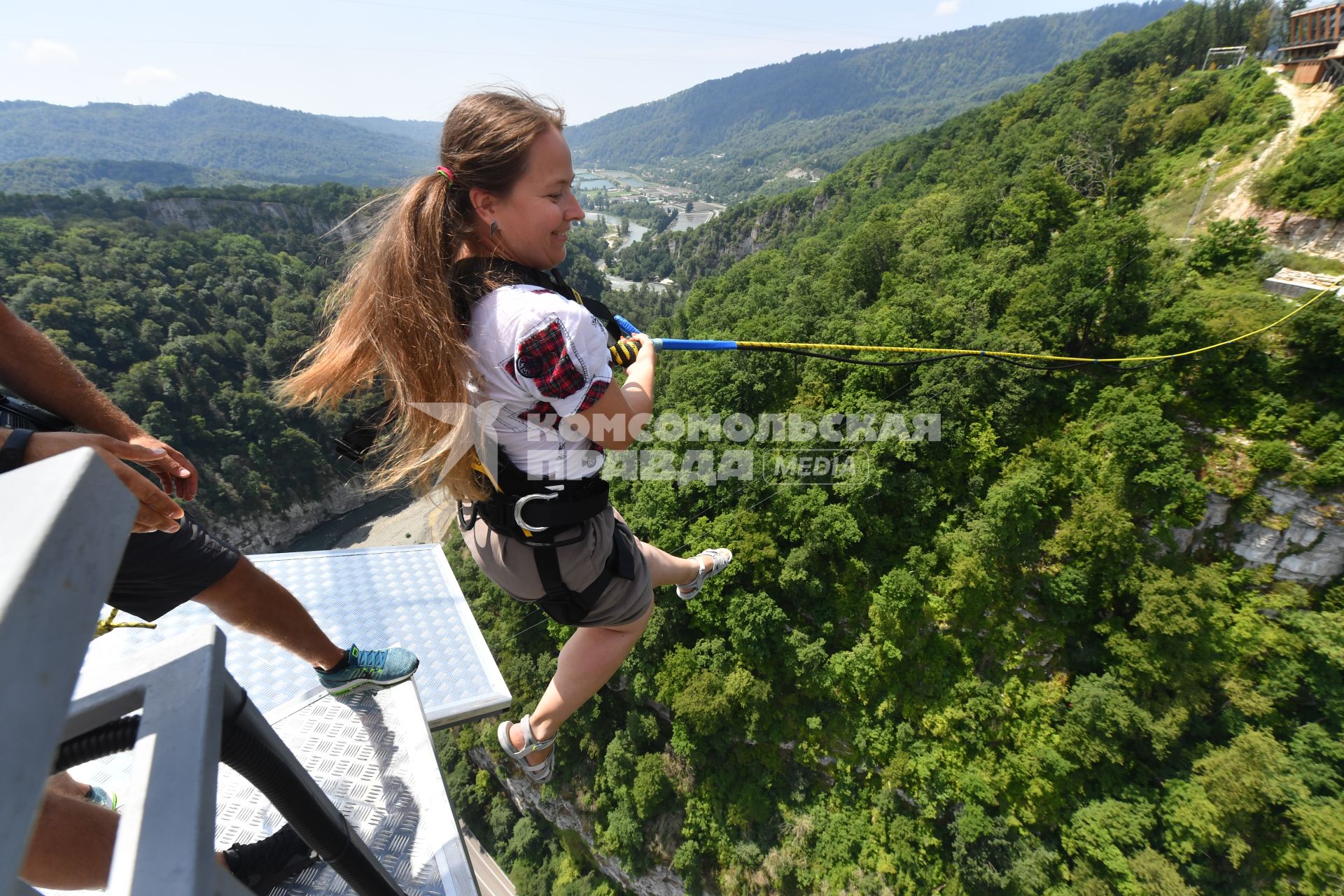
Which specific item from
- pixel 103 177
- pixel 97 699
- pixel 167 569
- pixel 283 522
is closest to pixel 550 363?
pixel 97 699

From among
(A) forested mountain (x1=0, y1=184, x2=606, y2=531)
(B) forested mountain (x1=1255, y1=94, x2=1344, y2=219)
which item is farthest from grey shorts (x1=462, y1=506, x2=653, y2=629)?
(A) forested mountain (x1=0, y1=184, x2=606, y2=531)

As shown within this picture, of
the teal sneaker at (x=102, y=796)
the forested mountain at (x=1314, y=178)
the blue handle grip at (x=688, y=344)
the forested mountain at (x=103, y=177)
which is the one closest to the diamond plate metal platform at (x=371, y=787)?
the teal sneaker at (x=102, y=796)

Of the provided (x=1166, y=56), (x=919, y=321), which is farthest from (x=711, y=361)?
(x=1166, y=56)

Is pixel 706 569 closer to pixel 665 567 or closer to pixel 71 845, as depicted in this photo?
pixel 665 567

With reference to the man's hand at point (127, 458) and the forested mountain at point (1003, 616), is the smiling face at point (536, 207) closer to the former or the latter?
the man's hand at point (127, 458)

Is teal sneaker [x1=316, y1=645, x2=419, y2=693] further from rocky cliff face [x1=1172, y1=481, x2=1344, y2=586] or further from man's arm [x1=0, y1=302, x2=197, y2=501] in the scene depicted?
rocky cliff face [x1=1172, y1=481, x2=1344, y2=586]

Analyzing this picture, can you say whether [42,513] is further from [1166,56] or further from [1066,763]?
[1166,56]
